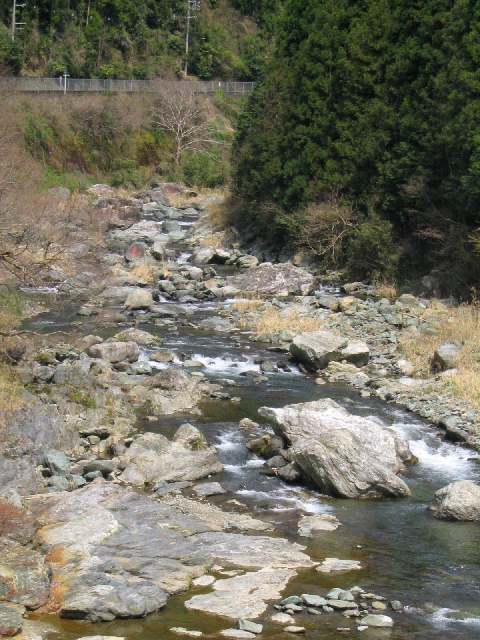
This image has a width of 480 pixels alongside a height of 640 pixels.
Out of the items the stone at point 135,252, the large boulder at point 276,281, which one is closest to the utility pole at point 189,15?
the stone at point 135,252

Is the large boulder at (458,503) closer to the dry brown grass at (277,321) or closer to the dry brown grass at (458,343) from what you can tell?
the dry brown grass at (458,343)

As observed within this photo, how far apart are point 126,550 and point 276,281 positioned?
21990 millimetres

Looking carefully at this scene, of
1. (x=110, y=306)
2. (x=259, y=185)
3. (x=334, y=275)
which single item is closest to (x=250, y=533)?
(x=110, y=306)

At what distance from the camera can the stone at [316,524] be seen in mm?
14547

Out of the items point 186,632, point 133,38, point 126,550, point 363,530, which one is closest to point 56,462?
point 126,550

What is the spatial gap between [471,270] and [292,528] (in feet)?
61.5

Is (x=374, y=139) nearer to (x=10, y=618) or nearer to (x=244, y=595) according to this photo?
(x=244, y=595)

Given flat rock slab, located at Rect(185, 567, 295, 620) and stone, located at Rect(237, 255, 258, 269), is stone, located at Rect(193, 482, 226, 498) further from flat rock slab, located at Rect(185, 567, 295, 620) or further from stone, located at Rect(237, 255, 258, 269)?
stone, located at Rect(237, 255, 258, 269)

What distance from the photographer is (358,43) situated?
37312 millimetres

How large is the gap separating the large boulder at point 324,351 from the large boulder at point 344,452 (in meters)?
5.98

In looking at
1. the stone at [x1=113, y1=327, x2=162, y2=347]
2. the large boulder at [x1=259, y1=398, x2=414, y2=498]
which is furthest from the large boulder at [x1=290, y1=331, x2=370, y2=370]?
the large boulder at [x1=259, y1=398, x2=414, y2=498]

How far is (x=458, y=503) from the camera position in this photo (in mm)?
15305

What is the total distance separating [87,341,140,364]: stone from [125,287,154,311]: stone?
6974 millimetres

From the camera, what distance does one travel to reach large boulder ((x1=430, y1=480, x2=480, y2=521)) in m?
15.3
